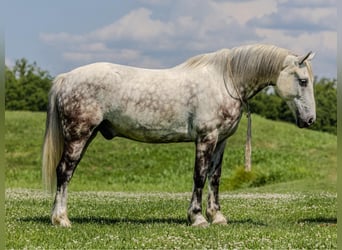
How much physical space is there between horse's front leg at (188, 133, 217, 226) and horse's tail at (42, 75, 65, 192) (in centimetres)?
284

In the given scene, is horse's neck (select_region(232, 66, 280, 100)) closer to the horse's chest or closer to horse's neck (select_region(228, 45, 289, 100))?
horse's neck (select_region(228, 45, 289, 100))

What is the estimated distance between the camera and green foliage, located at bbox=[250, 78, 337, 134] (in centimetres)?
7475

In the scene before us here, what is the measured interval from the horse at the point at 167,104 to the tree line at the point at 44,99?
5843cm

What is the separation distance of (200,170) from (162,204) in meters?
5.54

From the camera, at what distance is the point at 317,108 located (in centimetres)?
7362

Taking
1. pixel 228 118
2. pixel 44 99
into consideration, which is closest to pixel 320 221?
pixel 228 118

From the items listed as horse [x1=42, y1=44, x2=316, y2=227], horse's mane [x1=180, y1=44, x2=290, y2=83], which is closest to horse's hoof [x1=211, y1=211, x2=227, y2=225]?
horse [x1=42, y1=44, x2=316, y2=227]

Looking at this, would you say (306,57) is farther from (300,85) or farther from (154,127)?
(154,127)

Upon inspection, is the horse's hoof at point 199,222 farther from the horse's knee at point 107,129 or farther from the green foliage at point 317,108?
the green foliage at point 317,108

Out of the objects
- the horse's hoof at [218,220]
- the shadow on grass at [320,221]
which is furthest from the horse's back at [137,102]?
the shadow on grass at [320,221]

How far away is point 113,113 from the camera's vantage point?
473 inches

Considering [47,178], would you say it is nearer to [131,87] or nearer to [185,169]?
[131,87]

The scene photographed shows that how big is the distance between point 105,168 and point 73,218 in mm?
27404

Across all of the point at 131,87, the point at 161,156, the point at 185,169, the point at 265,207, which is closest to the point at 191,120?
the point at 131,87
